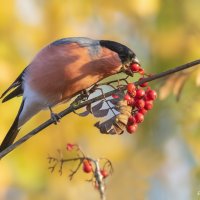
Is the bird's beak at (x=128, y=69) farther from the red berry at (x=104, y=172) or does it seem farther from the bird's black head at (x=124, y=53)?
the red berry at (x=104, y=172)

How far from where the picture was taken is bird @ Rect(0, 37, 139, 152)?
261 cm

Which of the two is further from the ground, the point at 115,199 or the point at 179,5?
the point at 179,5

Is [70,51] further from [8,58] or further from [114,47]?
[8,58]

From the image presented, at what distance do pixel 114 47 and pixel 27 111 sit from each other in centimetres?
52

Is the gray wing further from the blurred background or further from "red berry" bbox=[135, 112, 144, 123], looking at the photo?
"red berry" bbox=[135, 112, 144, 123]

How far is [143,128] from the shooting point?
3.85m

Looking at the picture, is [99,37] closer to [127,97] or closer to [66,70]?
[66,70]

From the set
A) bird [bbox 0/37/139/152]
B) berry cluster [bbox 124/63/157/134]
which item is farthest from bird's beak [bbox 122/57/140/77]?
berry cluster [bbox 124/63/157/134]

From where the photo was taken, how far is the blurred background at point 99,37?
3100 millimetres

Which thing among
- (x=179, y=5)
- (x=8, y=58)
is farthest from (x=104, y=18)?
(x=8, y=58)

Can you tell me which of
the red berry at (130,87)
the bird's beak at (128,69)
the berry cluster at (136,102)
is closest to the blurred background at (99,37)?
the bird's beak at (128,69)

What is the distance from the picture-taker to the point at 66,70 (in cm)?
265

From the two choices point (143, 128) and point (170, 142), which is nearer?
point (143, 128)

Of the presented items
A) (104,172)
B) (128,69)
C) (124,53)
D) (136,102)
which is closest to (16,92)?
(124,53)
